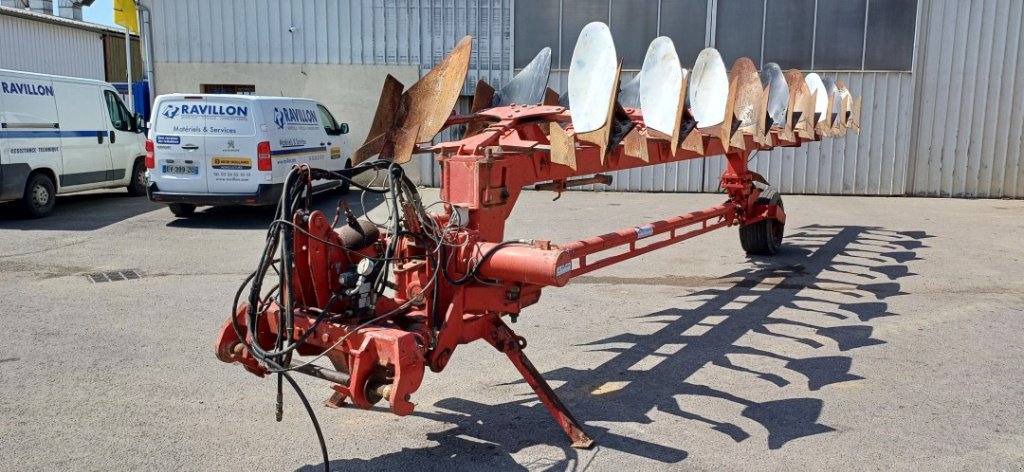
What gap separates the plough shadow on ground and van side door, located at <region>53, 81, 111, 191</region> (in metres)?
10.8

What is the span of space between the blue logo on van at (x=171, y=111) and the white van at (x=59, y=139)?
7.50 ft

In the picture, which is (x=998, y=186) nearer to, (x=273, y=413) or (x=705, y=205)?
(x=705, y=205)

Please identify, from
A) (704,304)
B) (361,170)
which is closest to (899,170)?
(704,304)

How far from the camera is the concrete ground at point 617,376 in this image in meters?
4.51

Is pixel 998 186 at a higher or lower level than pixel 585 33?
lower

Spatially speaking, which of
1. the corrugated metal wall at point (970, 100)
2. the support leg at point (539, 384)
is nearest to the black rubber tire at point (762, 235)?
the support leg at point (539, 384)

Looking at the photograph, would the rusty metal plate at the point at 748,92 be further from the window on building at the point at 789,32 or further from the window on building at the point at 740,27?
the window on building at the point at 789,32

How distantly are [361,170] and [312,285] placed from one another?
67 cm

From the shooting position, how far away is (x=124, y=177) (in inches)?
614

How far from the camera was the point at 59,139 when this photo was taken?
13594mm

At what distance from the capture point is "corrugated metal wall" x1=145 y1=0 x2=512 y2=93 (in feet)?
58.5

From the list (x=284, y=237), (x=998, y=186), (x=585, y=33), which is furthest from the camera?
(x=998, y=186)

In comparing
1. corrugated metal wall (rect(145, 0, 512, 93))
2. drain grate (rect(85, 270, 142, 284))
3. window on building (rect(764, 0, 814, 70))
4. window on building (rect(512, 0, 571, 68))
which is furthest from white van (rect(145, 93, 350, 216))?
window on building (rect(764, 0, 814, 70))

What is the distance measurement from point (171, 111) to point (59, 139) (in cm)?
252
